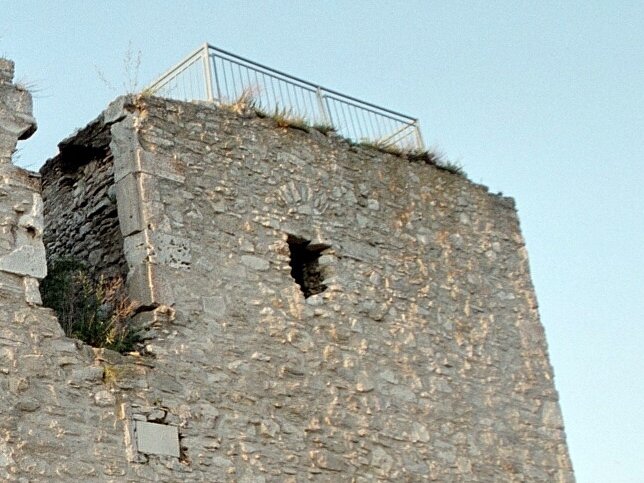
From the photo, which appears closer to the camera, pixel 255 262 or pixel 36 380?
pixel 36 380

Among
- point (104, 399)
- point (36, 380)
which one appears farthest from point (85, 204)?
point (36, 380)

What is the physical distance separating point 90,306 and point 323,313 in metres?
1.77

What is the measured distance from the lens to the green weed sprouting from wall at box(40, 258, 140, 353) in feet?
27.8

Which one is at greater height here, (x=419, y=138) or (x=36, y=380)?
(x=419, y=138)

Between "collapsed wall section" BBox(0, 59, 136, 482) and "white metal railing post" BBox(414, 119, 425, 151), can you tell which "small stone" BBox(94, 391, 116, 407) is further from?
"white metal railing post" BBox(414, 119, 425, 151)

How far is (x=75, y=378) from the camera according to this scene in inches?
314

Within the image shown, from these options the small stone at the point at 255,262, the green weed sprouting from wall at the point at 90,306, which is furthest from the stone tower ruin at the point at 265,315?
the green weed sprouting from wall at the point at 90,306

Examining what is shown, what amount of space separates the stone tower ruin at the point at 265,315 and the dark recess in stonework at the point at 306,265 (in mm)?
17

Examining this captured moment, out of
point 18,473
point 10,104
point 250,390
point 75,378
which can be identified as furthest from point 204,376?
point 10,104

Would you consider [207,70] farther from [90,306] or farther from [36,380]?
[36,380]

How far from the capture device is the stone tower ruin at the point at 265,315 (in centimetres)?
802

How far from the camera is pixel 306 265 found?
996 centimetres

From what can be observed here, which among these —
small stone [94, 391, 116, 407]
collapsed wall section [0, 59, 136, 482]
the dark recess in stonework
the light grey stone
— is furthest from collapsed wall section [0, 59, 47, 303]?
the dark recess in stonework

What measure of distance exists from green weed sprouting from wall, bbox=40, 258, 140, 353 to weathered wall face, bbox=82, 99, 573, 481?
0.52 ft
